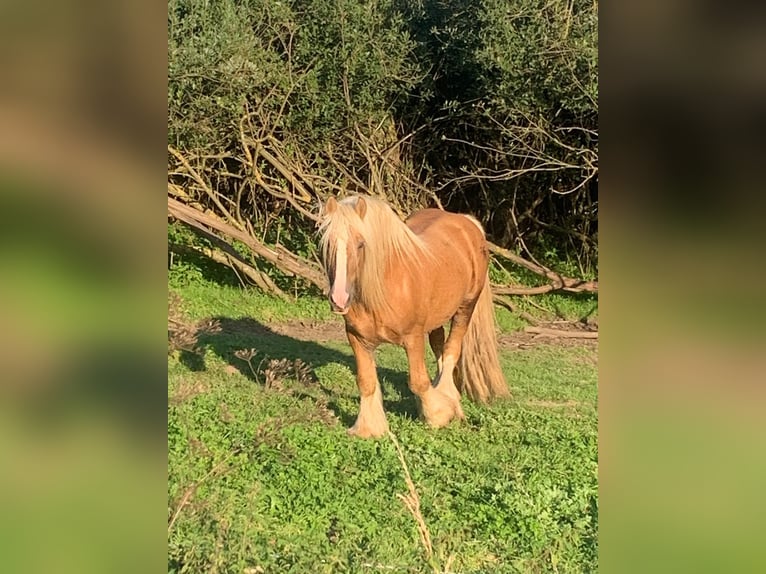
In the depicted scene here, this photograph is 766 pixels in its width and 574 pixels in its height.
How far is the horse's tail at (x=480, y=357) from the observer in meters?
3.11

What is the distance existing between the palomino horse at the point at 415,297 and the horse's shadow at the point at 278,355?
0.25m

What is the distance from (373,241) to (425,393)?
0.77m

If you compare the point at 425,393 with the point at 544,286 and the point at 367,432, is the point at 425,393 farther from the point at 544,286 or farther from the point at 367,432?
the point at 544,286

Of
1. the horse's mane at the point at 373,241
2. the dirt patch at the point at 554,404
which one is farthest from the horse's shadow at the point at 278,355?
the horse's mane at the point at 373,241

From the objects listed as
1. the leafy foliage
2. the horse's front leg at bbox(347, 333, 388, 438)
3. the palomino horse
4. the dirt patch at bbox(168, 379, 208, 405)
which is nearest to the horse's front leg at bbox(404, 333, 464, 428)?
the palomino horse

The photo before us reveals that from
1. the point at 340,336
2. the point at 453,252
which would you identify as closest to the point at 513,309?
the point at 340,336

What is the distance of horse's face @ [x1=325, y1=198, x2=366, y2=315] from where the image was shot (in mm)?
2219

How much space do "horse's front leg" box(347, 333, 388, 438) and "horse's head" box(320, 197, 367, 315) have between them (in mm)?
449

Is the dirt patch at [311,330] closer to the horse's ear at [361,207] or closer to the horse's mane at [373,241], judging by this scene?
the horse's mane at [373,241]

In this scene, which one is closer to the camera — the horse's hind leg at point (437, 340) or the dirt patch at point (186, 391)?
the dirt patch at point (186, 391)

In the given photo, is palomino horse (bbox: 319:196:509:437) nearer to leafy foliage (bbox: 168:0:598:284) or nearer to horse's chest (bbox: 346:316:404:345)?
horse's chest (bbox: 346:316:404:345)

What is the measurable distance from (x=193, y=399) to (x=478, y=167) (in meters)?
2.80
